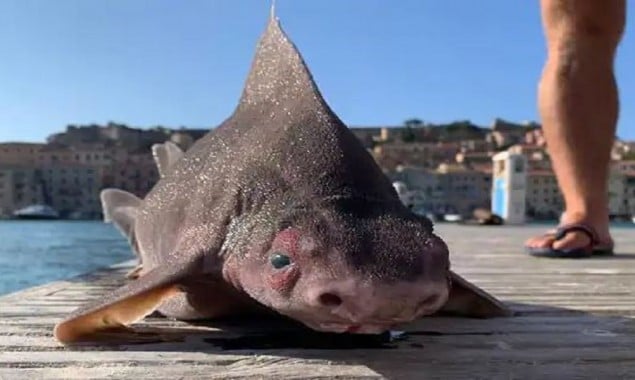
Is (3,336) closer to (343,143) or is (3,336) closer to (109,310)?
(109,310)

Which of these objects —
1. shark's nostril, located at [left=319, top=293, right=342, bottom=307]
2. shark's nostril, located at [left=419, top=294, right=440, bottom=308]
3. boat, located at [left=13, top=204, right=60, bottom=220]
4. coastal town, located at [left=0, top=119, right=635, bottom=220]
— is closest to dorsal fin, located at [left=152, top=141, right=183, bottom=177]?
shark's nostril, located at [left=319, top=293, right=342, bottom=307]

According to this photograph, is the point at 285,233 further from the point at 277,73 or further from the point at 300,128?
the point at 277,73

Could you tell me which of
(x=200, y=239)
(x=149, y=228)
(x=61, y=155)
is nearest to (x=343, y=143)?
(x=200, y=239)

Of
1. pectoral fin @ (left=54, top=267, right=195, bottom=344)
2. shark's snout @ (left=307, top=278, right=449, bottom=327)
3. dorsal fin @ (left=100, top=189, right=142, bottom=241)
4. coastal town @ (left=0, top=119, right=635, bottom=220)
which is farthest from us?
Result: coastal town @ (left=0, top=119, right=635, bottom=220)

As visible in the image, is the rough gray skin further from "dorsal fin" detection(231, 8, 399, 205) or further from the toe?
the toe

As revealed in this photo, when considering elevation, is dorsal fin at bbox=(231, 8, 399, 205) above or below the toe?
above
